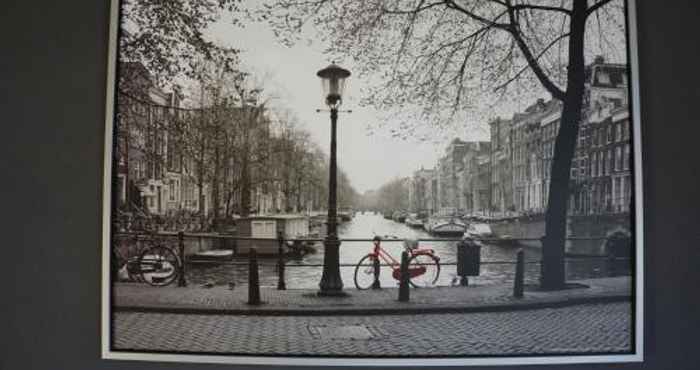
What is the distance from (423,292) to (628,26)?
188 centimetres

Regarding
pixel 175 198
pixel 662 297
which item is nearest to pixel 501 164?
pixel 662 297

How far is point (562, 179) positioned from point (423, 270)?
911mm

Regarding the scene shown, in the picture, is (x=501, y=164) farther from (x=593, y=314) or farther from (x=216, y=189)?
(x=216, y=189)

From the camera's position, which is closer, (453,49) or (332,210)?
(332,210)

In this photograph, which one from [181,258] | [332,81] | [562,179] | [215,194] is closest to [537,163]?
[562,179]

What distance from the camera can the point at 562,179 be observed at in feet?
9.43

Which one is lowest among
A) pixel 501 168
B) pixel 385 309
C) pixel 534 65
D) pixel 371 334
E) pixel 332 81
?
pixel 371 334

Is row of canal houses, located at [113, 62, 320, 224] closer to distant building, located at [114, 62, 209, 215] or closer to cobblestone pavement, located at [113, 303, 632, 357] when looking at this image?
distant building, located at [114, 62, 209, 215]

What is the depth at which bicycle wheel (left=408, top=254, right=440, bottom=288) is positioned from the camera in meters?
2.86

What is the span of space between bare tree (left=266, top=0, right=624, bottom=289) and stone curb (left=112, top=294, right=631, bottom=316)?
3.09ft

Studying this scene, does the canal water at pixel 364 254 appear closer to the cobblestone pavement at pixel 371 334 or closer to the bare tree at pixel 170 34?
the cobblestone pavement at pixel 371 334

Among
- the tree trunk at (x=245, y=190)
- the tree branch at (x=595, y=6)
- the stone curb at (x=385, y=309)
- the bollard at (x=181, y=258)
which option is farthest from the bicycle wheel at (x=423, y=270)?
the tree branch at (x=595, y=6)

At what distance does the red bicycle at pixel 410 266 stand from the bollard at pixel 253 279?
1.77 feet

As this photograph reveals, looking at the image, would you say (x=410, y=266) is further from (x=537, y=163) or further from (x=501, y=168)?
(x=537, y=163)
